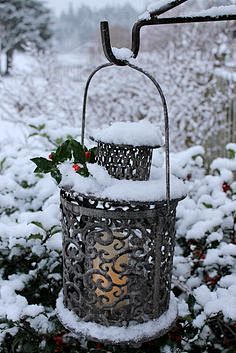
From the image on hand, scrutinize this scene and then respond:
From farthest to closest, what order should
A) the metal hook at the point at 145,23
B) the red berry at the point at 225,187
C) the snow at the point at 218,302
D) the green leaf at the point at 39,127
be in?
the green leaf at the point at 39,127
the red berry at the point at 225,187
the snow at the point at 218,302
the metal hook at the point at 145,23

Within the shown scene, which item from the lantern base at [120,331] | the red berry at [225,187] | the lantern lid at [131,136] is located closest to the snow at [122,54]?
the lantern lid at [131,136]

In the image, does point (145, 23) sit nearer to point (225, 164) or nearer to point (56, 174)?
point (56, 174)

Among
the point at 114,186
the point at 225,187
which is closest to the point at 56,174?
the point at 114,186

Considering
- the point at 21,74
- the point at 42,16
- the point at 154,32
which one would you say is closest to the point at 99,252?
→ the point at 21,74

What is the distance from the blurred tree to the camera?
445 inches

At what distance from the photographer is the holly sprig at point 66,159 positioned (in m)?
1.02

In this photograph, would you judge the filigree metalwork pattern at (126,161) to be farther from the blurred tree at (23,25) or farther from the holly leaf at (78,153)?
the blurred tree at (23,25)

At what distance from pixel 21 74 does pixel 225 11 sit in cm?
500

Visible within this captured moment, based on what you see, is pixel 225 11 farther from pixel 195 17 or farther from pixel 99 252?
pixel 99 252

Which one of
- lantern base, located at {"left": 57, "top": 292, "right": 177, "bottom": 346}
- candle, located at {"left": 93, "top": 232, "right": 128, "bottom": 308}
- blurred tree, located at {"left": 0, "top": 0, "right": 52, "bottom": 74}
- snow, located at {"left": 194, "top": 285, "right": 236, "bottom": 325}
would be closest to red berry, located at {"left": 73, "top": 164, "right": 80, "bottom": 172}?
candle, located at {"left": 93, "top": 232, "right": 128, "bottom": 308}

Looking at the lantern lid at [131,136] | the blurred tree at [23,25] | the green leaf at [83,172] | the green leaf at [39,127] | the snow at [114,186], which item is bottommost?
the snow at [114,186]

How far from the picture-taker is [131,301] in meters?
1.04

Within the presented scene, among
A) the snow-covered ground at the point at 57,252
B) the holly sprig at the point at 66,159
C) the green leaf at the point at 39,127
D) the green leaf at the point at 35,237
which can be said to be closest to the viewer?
the holly sprig at the point at 66,159

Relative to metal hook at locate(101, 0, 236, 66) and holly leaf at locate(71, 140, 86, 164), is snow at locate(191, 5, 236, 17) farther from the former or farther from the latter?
holly leaf at locate(71, 140, 86, 164)
